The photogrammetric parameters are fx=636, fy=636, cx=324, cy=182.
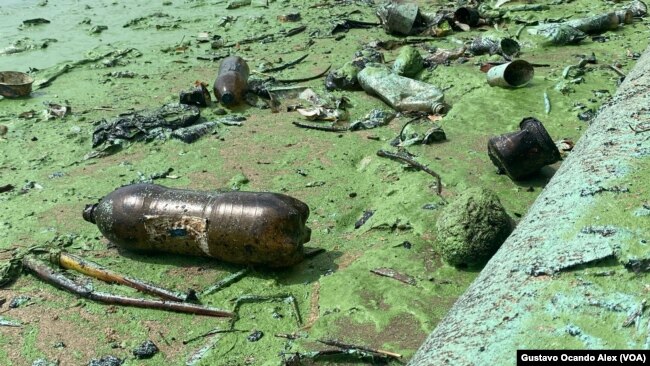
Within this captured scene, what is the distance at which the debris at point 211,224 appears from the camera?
354cm

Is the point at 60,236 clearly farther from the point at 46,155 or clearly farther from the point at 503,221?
the point at 503,221

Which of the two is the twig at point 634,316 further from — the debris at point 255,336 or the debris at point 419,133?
the debris at point 419,133

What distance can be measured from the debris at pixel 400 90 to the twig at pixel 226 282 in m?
2.84

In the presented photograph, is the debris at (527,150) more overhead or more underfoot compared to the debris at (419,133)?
more overhead

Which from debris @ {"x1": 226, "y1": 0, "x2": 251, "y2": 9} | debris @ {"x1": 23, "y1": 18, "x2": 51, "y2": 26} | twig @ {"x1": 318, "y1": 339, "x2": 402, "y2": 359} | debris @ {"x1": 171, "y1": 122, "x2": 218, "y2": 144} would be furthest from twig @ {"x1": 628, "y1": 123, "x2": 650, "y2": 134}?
debris @ {"x1": 23, "y1": 18, "x2": 51, "y2": 26}

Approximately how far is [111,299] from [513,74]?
4.30 m

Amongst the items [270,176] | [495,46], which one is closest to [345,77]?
[495,46]

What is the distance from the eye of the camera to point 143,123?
5965 millimetres

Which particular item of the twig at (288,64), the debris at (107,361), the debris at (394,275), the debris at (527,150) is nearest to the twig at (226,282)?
the debris at (107,361)

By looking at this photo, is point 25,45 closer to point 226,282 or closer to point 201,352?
point 226,282

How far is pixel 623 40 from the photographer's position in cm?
714

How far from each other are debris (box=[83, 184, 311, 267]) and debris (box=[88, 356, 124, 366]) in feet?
2.70

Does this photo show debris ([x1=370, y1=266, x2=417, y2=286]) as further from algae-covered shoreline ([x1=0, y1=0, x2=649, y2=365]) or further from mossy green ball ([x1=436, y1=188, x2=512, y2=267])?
mossy green ball ([x1=436, y1=188, x2=512, y2=267])

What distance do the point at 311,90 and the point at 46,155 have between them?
2.63 metres
